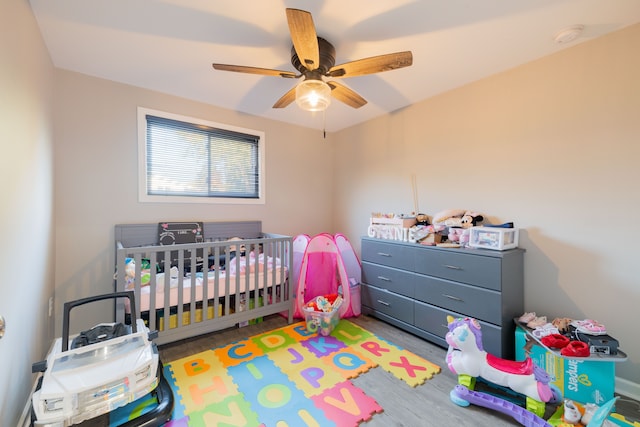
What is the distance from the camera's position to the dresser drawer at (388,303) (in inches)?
97.7

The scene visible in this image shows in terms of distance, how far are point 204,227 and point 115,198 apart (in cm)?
84

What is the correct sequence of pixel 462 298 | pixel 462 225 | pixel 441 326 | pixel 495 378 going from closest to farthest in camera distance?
pixel 495 378 → pixel 462 298 → pixel 441 326 → pixel 462 225

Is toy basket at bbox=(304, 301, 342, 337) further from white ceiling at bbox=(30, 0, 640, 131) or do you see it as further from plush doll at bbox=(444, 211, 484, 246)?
white ceiling at bbox=(30, 0, 640, 131)

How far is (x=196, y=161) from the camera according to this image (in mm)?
2932

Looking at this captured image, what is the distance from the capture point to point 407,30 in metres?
1.73

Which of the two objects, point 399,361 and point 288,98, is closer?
point 399,361

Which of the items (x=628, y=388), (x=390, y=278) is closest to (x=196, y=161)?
(x=390, y=278)

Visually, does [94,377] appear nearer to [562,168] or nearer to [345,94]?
[345,94]

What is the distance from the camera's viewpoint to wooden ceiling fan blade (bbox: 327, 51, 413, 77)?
1.54m

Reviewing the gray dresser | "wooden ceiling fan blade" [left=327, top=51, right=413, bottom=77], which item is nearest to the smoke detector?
"wooden ceiling fan blade" [left=327, top=51, right=413, bottom=77]

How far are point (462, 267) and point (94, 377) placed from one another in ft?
8.00

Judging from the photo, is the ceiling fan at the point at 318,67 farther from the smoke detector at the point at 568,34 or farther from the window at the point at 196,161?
the window at the point at 196,161

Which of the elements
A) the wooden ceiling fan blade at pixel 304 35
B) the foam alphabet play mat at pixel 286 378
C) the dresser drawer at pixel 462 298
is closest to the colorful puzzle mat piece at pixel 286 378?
the foam alphabet play mat at pixel 286 378

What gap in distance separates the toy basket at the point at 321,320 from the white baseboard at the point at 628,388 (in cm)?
200
